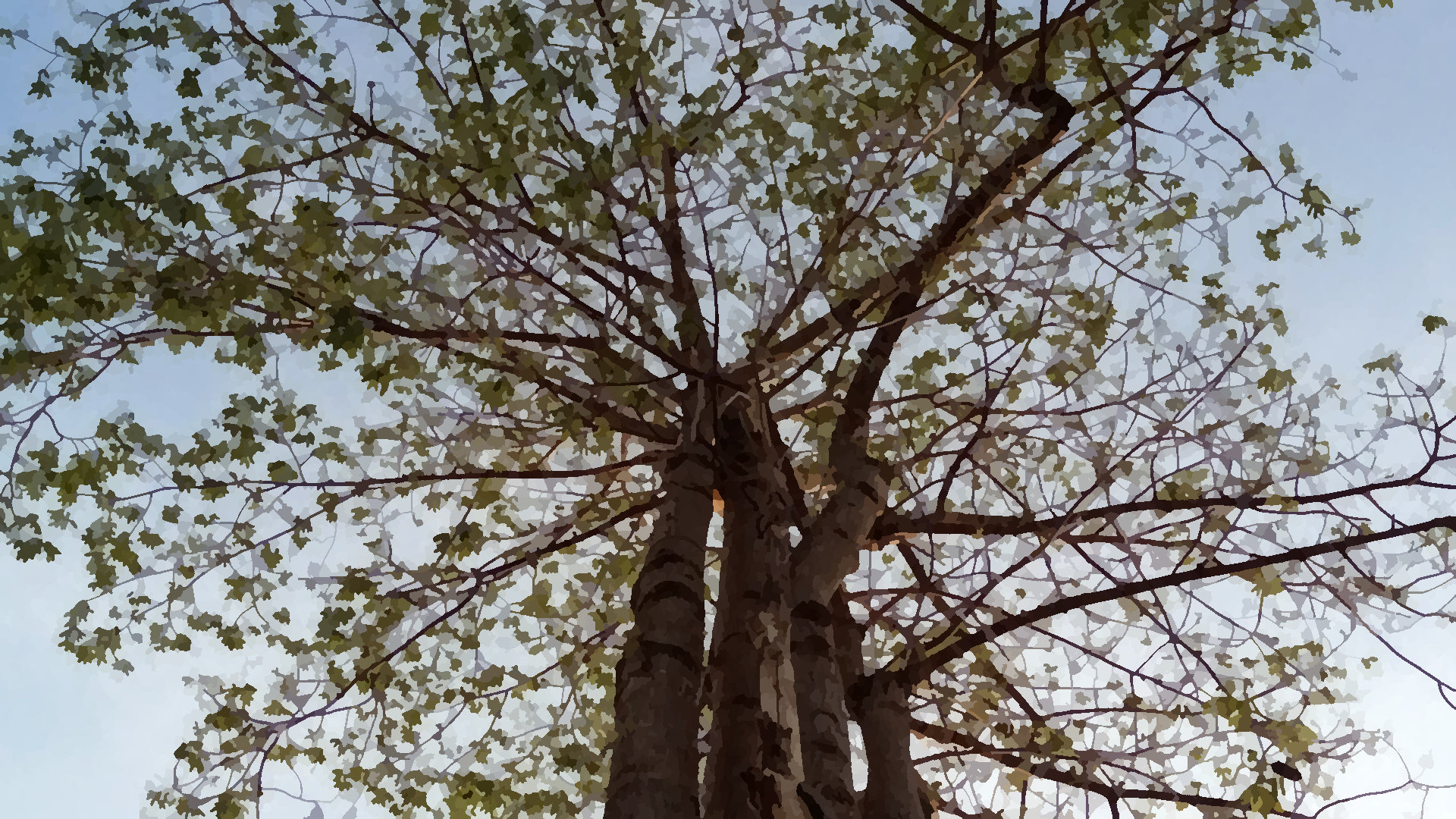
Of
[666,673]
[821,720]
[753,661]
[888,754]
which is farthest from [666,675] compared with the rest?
[888,754]

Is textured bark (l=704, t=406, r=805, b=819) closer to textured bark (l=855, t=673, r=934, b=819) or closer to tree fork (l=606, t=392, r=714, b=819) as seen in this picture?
tree fork (l=606, t=392, r=714, b=819)

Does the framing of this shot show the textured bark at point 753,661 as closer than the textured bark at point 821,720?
Yes

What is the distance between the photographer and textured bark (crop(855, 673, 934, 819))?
2.82 meters

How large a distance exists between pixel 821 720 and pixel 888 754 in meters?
0.58

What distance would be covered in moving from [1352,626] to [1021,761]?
155 cm

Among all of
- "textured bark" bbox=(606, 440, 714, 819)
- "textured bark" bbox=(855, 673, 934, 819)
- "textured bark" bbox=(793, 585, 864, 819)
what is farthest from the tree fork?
"textured bark" bbox=(855, 673, 934, 819)

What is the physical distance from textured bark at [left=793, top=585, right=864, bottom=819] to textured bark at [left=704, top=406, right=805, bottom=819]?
0.33ft

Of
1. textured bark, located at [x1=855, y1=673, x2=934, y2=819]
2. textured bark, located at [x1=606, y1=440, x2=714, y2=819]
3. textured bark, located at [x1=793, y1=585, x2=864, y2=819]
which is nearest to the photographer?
textured bark, located at [x1=606, y1=440, x2=714, y2=819]

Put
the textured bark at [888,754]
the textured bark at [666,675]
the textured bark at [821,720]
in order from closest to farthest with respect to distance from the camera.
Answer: the textured bark at [666,675]
the textured bark at [821,720]
the textured bark at [888,754]

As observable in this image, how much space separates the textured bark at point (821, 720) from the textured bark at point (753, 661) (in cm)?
10

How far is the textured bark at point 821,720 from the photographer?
233 centimetres

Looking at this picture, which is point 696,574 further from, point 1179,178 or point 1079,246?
point 1179,178

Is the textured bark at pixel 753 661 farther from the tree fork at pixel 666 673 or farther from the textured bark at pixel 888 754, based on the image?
the textured bark at pixel 888 754

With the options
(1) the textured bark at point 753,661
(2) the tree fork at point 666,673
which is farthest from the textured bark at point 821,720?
(2) the tree fork at point 666,673
